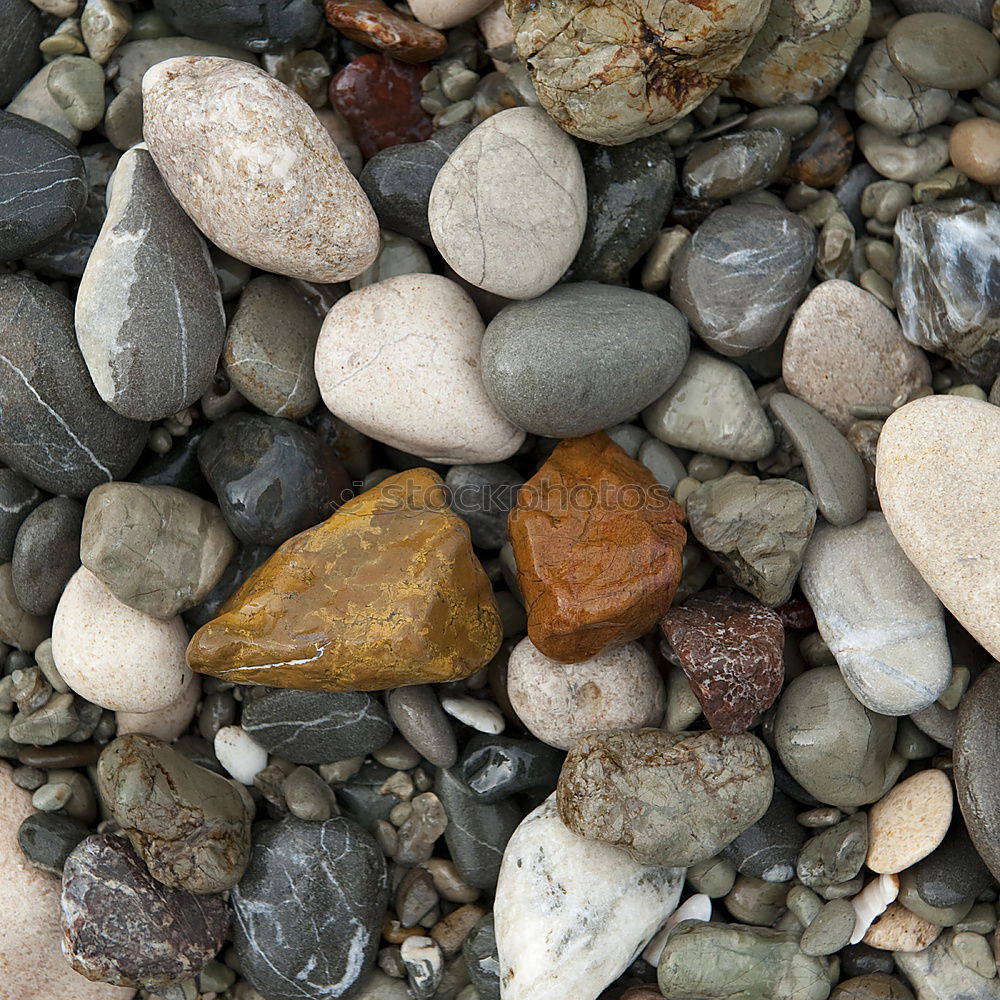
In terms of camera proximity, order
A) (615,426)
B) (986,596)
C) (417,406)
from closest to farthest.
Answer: (986,596) → (417,406) → (615,426)

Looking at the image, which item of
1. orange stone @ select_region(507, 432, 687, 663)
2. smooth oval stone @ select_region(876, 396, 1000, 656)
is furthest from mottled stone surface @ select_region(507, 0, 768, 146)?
smooth oval stone @ select_region(876, 396, 1000, 656)

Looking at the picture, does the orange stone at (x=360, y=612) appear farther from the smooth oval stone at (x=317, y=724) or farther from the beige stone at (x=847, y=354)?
the beige stone at (x=847, y=354)

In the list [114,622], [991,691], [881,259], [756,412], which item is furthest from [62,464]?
[991,691]

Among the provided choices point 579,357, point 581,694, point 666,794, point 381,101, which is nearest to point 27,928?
point 581,694

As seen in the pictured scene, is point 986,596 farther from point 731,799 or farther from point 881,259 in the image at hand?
point 881,259

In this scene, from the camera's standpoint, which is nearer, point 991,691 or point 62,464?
point 991,691

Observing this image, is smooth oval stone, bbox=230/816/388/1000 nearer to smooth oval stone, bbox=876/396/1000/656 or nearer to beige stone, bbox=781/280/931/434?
smooth oval stone, bbox=876/396/1000/656

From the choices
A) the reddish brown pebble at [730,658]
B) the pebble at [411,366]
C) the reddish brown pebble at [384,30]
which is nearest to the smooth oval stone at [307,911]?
the reddish brown pebble at [730,658]
